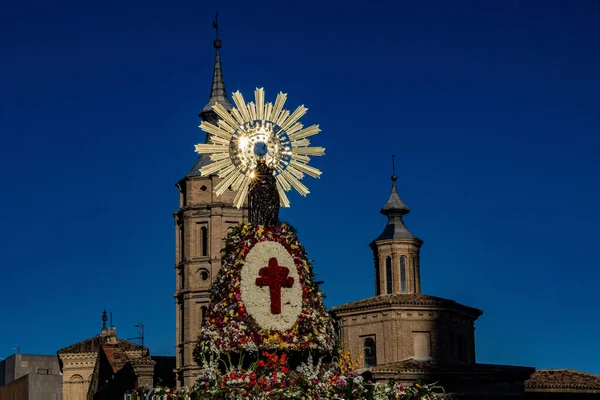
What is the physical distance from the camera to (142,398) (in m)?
20.9

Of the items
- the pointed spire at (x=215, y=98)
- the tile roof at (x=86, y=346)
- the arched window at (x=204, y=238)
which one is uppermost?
the pointed spire at (x=215, y=98)

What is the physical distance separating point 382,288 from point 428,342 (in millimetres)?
5819

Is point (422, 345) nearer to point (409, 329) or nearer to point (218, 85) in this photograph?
point (409, 329)

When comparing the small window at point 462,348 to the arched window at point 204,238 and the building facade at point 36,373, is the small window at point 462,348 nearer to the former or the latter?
the arched window at point 204,238

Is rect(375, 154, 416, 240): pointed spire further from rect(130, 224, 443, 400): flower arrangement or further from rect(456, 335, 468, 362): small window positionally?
rect(130, 224, 443, 400): flower arrangement

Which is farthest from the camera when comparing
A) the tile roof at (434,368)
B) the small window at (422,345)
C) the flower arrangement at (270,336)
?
the small window at (422,345)

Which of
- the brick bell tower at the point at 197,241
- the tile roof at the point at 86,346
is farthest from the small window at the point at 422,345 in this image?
the tile roof at the point at 86,346

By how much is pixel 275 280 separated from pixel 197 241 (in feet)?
177

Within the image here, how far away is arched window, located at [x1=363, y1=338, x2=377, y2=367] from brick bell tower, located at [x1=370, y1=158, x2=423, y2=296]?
5077mm

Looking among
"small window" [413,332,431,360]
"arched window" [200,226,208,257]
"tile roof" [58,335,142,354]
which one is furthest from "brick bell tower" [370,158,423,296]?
"tile roof" [58,335,142,354]

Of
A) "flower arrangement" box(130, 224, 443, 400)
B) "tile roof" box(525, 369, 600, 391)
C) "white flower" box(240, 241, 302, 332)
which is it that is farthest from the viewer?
"tile roof" box(525, 369, 600, 391)

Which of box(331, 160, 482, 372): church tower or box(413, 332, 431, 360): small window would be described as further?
box(413, 332, 431, 360): small window

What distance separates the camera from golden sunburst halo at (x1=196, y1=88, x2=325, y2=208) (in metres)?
24.2

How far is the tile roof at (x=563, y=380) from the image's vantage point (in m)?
61.6
